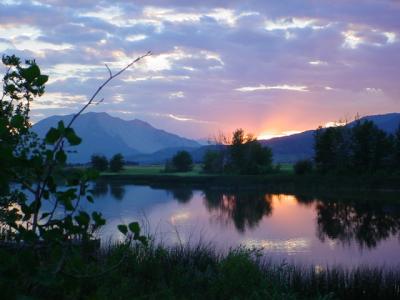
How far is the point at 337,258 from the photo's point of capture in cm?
1886

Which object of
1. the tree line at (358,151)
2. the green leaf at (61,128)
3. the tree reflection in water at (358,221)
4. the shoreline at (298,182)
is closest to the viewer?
the green leaf at (61,128)

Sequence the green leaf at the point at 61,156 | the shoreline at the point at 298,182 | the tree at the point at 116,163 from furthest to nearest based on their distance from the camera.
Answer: the tree at the point at 116,163, the shoreline at the point at 298,182, the green leaf at the point at 61,156

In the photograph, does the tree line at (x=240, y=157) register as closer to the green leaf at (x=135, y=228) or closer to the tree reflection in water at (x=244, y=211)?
the tree reflection in water at (x=244, y=211)

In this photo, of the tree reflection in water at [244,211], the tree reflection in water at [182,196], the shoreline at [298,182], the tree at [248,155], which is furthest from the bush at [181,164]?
the tree reflection in water at [244,211]

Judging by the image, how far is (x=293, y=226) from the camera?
95.7 ft

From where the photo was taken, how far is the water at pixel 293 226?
19.5 metres

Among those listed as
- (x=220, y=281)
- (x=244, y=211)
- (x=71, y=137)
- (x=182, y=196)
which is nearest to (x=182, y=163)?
(x=182, y=196)

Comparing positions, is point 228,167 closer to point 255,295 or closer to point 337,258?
point 337,258

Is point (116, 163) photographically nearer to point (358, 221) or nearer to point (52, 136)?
point (358, 221)

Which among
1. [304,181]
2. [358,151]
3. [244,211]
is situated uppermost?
[358,151]

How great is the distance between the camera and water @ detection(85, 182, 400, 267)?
19.5 m

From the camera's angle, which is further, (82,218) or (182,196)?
(182,196)

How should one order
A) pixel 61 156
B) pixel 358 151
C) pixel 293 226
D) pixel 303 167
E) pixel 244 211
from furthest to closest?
pixel 303 167 → pixel 358 151 → pixel 244 211 → pixel 293 226 → pixel 61 156

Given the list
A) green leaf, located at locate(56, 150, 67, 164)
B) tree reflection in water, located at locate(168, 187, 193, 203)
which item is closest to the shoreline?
tree reflection in water, located at locate(168, 187, 193, 203)
